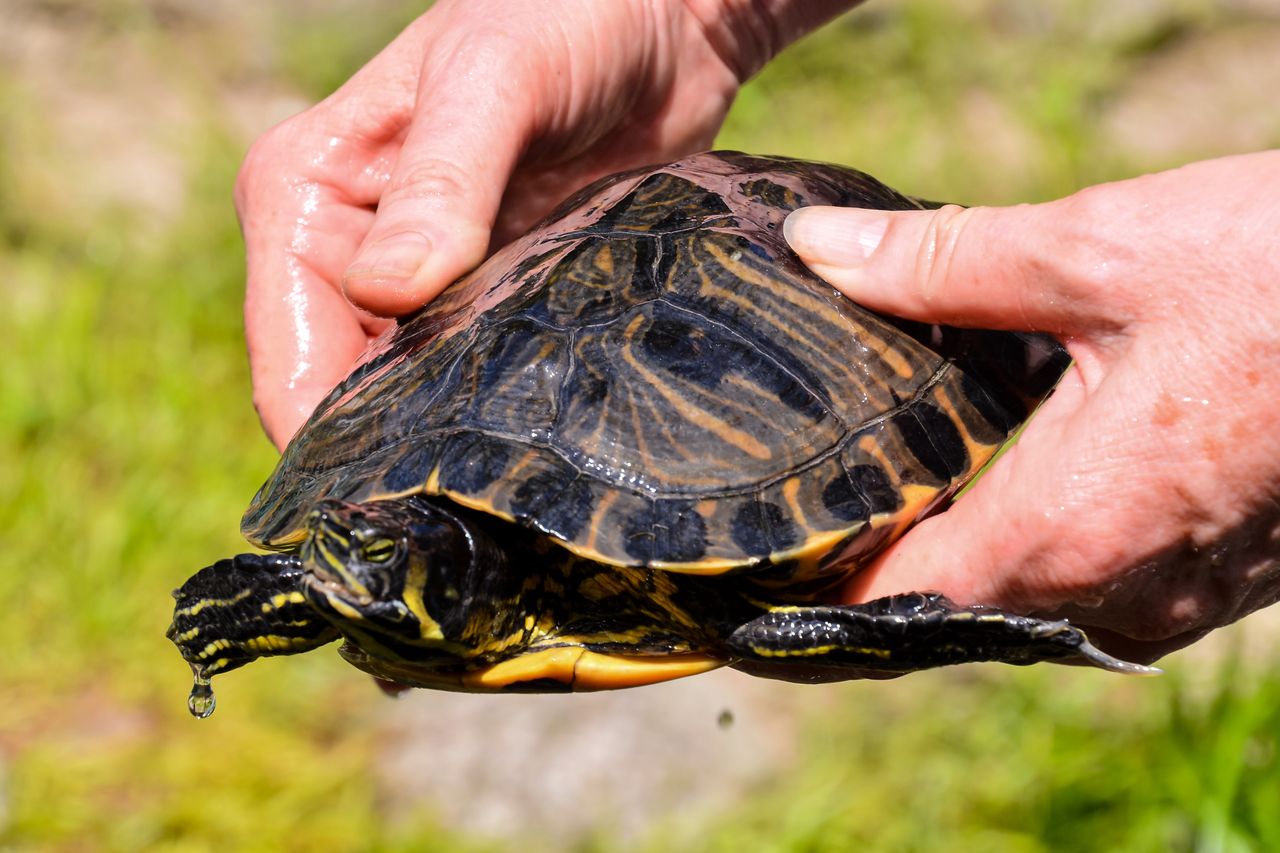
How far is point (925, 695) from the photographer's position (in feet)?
15.2

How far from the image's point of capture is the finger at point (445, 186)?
237cm

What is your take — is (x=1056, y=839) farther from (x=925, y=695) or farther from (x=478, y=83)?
(x=478, y=83)

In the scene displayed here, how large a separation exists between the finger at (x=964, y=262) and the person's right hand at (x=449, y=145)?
2.14ft

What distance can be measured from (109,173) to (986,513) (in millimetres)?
6543

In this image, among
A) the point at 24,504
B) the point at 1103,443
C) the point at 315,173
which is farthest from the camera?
the point at 24,504

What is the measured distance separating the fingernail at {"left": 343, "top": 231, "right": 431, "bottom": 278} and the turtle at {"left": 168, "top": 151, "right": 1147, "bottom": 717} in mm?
128

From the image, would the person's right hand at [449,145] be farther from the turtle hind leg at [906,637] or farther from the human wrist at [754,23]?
the turtle hind leg at [906,637]

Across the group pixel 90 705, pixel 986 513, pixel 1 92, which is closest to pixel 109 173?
pixel 1 92

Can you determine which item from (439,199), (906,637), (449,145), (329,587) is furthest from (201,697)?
(906,637)

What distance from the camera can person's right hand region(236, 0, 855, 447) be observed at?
2.42 metres

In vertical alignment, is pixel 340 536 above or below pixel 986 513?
above

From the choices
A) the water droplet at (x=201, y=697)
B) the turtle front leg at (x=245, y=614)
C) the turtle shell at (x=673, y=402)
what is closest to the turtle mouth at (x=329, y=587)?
the turtle front leg at (x=245, y=614)

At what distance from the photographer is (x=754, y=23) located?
341cm

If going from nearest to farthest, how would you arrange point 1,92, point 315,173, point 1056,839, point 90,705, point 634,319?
point 634,319 → point 315,173 → point 1056,839 → point 90,705 → point 1,92
